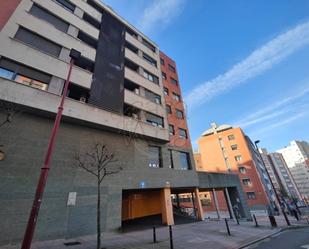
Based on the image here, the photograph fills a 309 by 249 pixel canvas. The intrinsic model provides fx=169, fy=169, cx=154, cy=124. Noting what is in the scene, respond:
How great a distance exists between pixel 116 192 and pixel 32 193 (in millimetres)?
5632

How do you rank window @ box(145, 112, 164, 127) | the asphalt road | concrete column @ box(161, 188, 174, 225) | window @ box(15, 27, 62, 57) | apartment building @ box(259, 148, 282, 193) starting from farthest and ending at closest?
apartment building @ box(259, 148, 282, 193)
window @ box(145, 112, 164, 127)
concrete column @ box(161, 188, 174, 225)
window @ box(15, 27, 62, 57)
the asphalt road

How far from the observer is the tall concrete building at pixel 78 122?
1024 centimetres

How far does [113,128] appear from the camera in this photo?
49.2 feet

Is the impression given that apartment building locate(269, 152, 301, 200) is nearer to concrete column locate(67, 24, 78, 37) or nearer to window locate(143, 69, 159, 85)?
window locate(143, 69, 159, 85)

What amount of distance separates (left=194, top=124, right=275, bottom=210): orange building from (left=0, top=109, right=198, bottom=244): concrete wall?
44288mm

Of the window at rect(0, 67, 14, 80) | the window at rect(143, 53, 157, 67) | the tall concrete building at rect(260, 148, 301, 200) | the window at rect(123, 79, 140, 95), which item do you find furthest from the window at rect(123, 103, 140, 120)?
the tall concrete building at rect(260, 148, 301, 200)

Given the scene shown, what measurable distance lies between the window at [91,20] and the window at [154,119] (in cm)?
1178

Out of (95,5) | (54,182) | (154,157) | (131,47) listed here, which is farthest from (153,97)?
(54,182)

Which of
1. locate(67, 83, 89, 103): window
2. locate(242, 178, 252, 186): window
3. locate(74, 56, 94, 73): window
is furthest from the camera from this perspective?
locate(242, 178, 252, 186): window

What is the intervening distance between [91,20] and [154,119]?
43.7 ft

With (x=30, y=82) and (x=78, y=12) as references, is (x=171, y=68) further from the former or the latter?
(x=30, y=82)

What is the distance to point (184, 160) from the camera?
70.0 ft

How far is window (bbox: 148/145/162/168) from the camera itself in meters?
17.4

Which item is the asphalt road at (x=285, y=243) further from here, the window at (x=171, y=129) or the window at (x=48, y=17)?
the window at (x=48, y=17)
